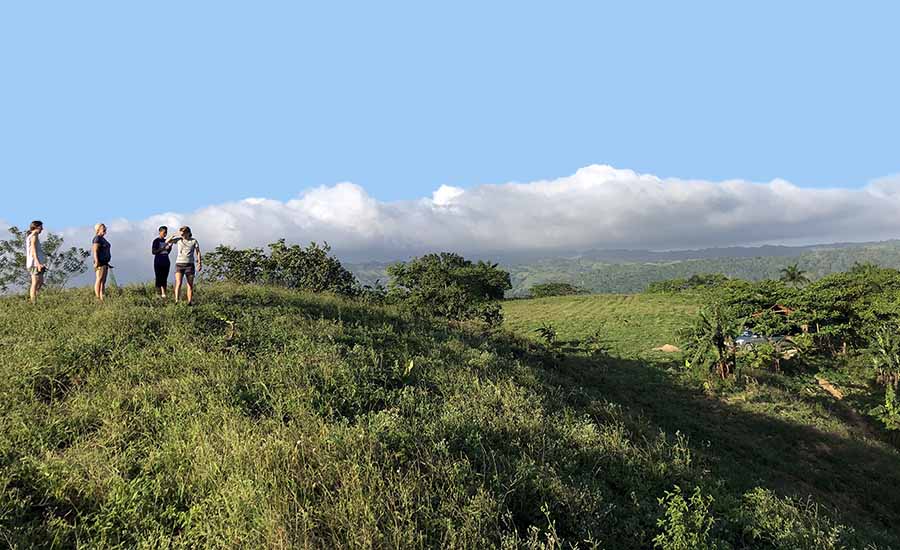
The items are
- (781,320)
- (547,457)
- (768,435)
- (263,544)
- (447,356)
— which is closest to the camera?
(263,544)

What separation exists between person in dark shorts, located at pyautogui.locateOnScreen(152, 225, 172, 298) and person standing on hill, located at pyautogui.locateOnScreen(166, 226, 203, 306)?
41 centimetres

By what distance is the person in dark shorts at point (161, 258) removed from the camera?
506 inches

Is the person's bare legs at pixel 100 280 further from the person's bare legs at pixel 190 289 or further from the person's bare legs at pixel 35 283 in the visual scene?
the person's bare legs at pixel 190 289

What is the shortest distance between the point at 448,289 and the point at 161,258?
54.4ft

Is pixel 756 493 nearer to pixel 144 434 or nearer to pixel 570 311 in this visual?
pixel 144 434

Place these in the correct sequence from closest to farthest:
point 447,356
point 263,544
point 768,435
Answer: point 263,544, point 447,356, point 768,435

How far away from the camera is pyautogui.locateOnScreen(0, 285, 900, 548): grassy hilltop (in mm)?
4082

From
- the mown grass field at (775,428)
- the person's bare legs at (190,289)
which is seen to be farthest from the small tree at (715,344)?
the person's bare legs at (190,289)

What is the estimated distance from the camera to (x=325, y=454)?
472cm

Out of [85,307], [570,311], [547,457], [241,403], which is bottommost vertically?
[570,311]

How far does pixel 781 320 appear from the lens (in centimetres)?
3834

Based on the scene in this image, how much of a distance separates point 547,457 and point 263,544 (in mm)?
3724

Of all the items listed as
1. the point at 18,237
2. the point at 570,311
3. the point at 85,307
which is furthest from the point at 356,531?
the point at 570,311

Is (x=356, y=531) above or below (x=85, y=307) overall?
below
